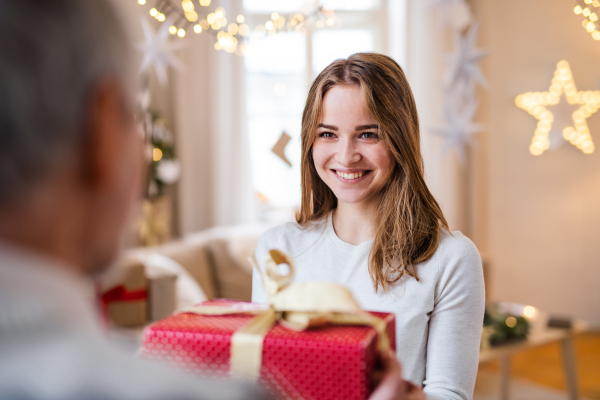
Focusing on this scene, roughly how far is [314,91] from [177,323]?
603mm

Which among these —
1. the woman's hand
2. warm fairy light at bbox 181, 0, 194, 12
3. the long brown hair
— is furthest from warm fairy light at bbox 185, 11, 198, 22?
the woman's hand

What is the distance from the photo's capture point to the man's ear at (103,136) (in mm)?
335

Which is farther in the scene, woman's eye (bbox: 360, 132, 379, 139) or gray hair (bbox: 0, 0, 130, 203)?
woman's eye (bbox: 360, 132, 379, 139)

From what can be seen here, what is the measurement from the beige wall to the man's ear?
14.5 feet

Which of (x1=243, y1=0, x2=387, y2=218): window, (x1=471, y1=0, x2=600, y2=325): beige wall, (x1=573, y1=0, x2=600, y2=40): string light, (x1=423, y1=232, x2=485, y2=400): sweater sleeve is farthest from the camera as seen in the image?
(x1=243, y1=0, x2=387, y2=218): window

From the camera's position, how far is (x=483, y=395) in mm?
3207

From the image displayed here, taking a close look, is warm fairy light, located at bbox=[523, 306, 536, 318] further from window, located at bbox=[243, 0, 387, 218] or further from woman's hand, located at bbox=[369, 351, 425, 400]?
woman's hand, located at bbox=[369, 351, 425, 400]

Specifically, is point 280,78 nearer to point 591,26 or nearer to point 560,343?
point 560,343

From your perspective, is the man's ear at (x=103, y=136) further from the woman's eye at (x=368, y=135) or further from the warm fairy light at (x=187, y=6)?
the warm fairy light at (x=187, y=6)

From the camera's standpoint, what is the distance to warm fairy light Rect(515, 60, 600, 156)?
165 inches

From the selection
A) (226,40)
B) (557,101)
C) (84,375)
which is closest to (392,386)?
(84,375)

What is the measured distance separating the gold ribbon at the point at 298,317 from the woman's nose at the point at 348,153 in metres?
0.42

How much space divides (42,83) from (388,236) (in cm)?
84

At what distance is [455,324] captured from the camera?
949mm
